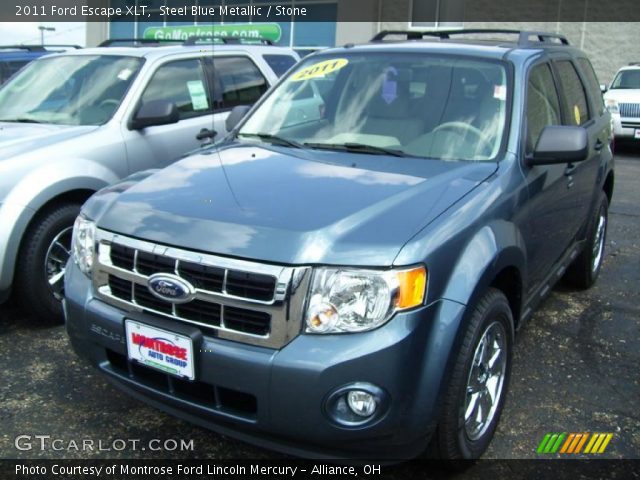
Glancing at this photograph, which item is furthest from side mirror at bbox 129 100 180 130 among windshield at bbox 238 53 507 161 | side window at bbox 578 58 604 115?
side window at bbox 578 58 604 115

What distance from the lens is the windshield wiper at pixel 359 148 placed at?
329 centimetres

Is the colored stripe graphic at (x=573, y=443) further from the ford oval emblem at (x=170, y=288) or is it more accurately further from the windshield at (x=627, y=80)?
the windshield at (x=627, y=80)

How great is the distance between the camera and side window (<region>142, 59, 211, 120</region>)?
5.09 metres

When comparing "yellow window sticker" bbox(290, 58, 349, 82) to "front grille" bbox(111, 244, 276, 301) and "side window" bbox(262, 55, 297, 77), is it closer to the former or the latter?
"front grille" bbox(111, 244, 276, 301)

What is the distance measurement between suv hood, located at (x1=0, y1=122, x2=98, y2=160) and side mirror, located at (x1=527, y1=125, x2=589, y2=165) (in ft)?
9.80

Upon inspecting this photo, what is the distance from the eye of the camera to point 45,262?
410 centimetres

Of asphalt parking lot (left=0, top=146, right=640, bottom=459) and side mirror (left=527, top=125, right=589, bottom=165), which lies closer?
asphalt parking lot (left=0, top=146, right=640, bottom=459)

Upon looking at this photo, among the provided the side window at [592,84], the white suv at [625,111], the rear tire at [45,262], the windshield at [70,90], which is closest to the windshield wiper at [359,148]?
the rear tire at [45,262]

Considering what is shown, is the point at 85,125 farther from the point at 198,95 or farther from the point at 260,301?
the point at 260,301

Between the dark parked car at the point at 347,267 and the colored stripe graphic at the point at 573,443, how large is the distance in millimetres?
293

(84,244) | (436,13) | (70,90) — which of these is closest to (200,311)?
Answer: (84,244)

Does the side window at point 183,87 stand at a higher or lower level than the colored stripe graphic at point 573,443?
higher

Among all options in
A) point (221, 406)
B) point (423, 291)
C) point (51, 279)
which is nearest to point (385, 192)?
point (423, 291)

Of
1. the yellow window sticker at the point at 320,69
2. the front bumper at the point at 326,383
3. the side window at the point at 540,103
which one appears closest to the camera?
the front bumper at the point at 326,383
